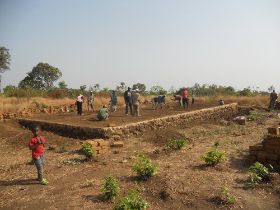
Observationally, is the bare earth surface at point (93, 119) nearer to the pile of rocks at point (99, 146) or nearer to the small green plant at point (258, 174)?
the pile of rocks at point (99, 146)

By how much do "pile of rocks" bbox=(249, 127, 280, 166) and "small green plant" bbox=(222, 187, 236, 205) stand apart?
8.06ft

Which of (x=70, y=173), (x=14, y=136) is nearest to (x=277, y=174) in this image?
(x=70, y=173)

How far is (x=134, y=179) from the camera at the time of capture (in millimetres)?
8734

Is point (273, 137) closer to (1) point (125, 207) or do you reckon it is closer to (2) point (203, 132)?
(1) point (125, 207)

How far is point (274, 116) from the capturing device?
65.4 ft

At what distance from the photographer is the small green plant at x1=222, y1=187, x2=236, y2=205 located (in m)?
7.27

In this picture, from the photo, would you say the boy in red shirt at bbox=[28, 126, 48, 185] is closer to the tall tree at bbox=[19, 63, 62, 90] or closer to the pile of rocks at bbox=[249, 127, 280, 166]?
the pile of rocks at bbox=[249, 127, 280, 166]

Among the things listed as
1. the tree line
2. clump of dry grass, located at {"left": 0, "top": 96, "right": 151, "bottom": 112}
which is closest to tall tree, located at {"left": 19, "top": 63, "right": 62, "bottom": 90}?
the tree line

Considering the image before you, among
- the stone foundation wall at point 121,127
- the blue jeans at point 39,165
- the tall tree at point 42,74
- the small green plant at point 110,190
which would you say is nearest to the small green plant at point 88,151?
the blue jeans at point 39,165

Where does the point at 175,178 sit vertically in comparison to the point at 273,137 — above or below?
below

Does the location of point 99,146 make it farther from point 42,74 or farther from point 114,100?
point 42,74

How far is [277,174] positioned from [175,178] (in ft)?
7.77

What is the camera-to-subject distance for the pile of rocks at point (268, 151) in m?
9.40

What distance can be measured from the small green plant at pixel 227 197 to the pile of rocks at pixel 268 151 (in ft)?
8.06
